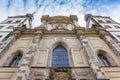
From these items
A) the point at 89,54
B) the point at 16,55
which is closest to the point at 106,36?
the point at 89,54

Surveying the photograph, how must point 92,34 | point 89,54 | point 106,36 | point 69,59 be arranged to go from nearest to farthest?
point 89,54 < point 69,59 < point 106,36 < point 92,34

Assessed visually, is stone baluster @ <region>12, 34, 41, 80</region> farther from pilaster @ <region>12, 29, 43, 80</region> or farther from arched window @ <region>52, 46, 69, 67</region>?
arched window @ <region>52, 46, 69, 67</region>

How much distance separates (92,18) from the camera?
1273 inches

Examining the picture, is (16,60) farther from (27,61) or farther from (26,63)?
(26,63)

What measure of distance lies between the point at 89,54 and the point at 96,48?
2.85 m

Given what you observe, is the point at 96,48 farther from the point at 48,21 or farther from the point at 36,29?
the point at 48,21

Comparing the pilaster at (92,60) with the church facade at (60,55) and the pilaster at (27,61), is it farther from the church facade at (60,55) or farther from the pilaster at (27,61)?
the pilaster at (27,61)

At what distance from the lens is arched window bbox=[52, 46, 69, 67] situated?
1497 cm

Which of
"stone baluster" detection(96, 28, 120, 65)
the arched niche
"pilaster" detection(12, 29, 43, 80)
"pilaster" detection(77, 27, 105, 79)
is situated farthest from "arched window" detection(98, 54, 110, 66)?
"pilaster" detection(12, 29, 43, 80)

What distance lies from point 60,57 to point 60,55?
0.34 meters

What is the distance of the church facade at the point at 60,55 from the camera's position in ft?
41.1

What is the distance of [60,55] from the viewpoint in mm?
16297

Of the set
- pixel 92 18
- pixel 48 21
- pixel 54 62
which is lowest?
pixel 54 62

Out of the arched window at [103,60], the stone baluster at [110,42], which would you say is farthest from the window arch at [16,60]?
the stone baluster at [110,42]
